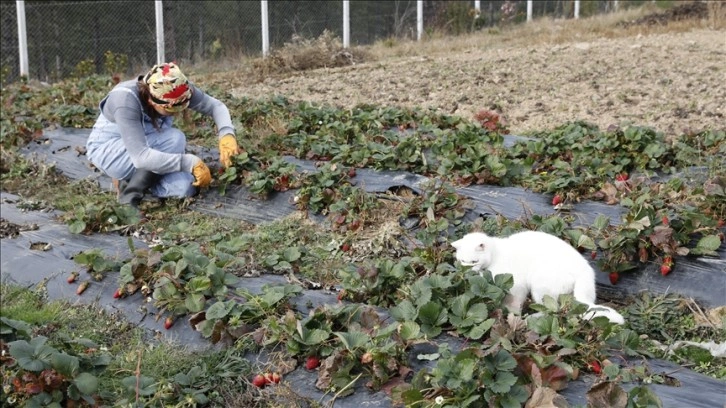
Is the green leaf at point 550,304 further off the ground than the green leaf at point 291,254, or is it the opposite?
the green leaf at point 550,304

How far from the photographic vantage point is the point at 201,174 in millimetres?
6078

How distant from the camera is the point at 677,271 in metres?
4.14

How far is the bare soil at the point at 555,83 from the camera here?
7766 millimetres

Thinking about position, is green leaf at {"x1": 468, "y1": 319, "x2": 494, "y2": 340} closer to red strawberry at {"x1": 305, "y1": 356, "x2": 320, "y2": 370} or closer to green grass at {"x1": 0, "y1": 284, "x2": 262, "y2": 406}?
red strawberry at {"x1": 305, "y1": 356, "x2": 320, "y2": 370}

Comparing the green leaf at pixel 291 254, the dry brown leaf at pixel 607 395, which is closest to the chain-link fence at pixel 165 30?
the green leaf at pixel 291 254

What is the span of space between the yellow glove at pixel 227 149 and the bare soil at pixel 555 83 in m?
2.73

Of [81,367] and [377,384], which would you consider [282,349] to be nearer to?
[377,384]

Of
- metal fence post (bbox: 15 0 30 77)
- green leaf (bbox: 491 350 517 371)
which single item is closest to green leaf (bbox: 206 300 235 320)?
green leaf (bbox: 491 350 517 371)

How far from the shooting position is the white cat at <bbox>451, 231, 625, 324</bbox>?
371 cm

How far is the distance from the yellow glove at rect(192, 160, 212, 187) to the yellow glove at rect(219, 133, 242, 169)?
0.51 feet

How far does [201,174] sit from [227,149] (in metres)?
0.32

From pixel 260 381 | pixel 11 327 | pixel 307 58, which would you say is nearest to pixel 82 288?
pixel 11 327

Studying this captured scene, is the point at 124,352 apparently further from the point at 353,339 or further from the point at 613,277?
the point at 613,277

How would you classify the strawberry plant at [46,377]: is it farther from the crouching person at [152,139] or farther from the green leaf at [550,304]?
the crouching person at [152,139]
